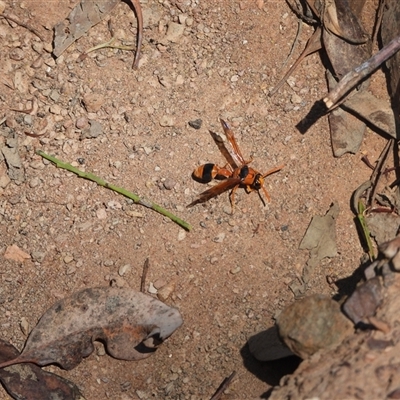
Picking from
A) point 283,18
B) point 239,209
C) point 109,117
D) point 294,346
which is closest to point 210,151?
point 239,209

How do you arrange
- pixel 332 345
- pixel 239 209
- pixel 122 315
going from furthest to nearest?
pixel 239 209 → pixel 122 315 → pixel 332 345

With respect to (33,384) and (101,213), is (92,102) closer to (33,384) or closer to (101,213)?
(101,213)

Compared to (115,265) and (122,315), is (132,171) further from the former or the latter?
(122,315)

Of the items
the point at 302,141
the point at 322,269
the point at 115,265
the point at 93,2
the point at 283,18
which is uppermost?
the point at 93,2

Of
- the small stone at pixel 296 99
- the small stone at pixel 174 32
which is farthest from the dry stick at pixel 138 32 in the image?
Result: the small stone at pixel 296 99

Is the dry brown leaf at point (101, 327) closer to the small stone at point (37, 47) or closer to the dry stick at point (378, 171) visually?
the dry stick at point (378, 171)

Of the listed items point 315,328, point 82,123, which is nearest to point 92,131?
point 82,123

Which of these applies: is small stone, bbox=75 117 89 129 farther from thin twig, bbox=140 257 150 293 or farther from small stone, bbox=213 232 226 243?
small stone, bbox=213 232 226 243
